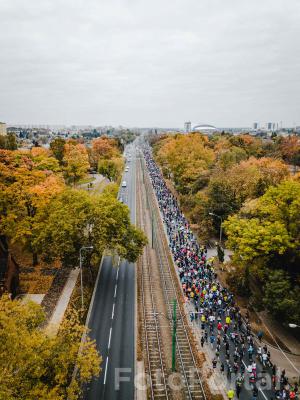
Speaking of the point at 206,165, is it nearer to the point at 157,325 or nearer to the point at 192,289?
the point at 192,289

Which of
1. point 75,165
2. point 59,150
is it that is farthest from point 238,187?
point 59,150

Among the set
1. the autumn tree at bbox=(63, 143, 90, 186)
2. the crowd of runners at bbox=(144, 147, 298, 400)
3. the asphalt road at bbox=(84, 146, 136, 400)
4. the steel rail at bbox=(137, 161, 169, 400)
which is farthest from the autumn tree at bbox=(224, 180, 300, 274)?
the autumn tree at bbox=(63, 143, 90, 186)

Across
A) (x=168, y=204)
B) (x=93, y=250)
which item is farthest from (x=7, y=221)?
(x=168, y=204)

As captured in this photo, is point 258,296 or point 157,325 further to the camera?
point 258,296

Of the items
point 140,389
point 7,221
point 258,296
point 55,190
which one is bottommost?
point 140,389

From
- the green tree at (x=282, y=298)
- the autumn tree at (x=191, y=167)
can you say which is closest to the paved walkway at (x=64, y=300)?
the green tree at (x=282, y=298)

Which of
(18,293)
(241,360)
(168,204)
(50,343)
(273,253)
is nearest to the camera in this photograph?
(50,343)
